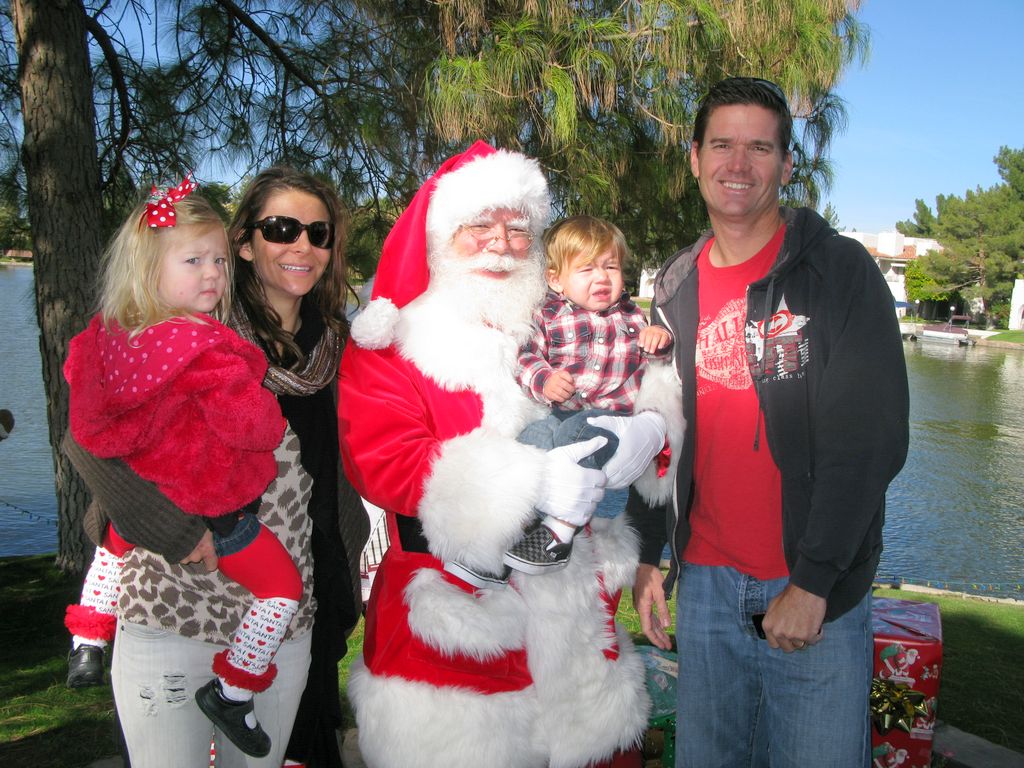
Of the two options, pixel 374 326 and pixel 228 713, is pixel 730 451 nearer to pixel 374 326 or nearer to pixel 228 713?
pixel 374 326

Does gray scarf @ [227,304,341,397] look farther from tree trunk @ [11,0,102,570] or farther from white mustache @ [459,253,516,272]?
tree trunk @ [11,0,102,570]

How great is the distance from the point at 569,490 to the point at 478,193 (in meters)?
0.86

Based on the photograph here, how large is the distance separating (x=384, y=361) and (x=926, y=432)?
12.5 m

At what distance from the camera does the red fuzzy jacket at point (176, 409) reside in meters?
1.55

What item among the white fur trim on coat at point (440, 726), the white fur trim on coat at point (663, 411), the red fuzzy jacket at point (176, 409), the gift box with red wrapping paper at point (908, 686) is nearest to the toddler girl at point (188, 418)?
the red fuzzy jacket at point (176, 409)

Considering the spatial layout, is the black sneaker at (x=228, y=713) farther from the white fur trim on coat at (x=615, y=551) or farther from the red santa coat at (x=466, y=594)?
the white fur trim on coat at (x=615, y=551)

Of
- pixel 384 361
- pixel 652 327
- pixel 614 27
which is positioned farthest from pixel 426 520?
pixel 614 27

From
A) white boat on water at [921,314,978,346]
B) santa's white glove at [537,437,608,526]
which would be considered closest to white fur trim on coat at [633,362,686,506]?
santa's white glove at [537,437,608,526]

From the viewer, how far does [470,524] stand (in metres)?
1.79

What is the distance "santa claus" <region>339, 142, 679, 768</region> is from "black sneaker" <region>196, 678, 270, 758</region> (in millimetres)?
320

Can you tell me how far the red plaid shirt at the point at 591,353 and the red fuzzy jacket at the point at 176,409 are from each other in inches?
31.5

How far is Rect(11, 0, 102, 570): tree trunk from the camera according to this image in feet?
13.0

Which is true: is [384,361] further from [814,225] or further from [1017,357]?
[1017,357]

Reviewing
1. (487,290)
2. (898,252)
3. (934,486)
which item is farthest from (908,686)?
(898,252)
